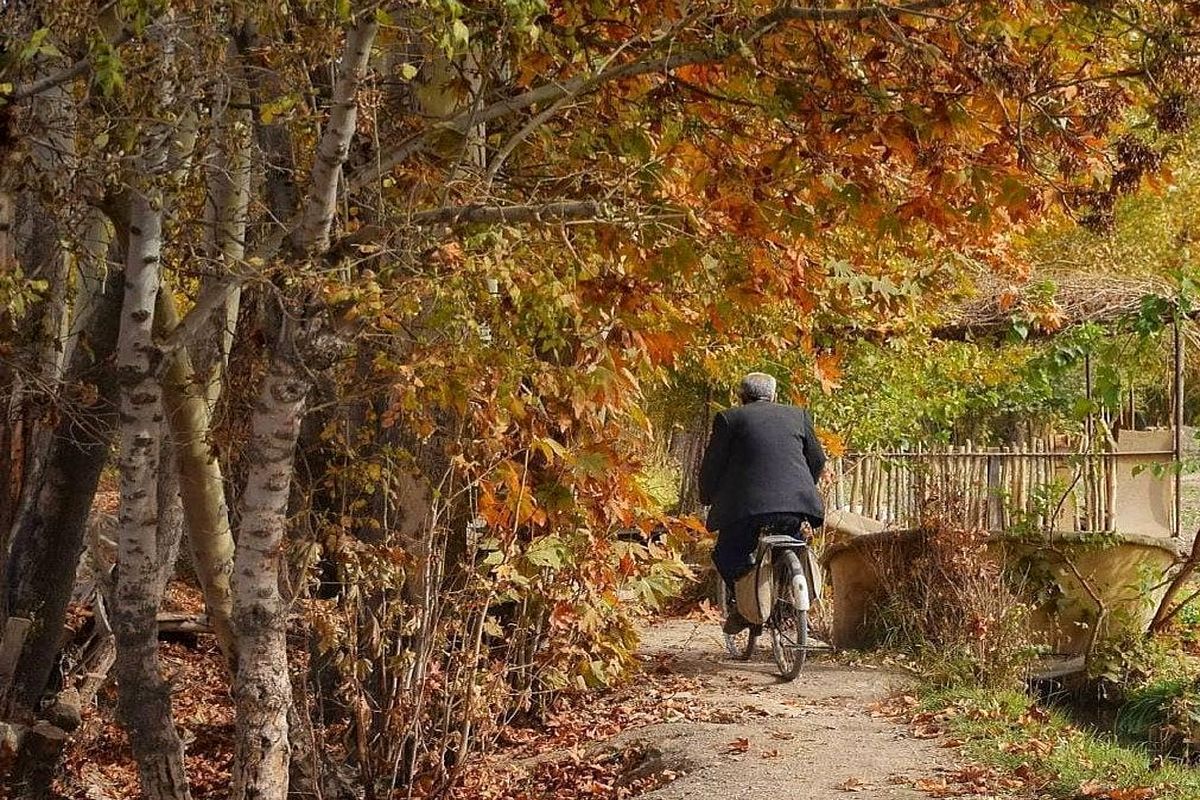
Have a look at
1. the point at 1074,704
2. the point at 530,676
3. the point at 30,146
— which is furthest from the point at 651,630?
the point at 30,146

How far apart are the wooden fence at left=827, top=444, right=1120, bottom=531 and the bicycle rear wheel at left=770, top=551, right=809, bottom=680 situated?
149 cm

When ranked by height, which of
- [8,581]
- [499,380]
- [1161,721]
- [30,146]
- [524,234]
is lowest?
[1161,721]

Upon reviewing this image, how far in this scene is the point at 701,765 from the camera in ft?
22.3

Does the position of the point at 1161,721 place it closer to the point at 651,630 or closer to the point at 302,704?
the point at 651,630

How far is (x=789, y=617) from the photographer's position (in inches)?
352

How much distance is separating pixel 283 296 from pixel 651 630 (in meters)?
7.70

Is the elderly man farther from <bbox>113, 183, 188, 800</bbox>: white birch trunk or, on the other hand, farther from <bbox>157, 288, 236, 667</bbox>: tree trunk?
<bbox>113, 183, 188, 800</bbox>: white birch trunk

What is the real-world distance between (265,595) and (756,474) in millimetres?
3780

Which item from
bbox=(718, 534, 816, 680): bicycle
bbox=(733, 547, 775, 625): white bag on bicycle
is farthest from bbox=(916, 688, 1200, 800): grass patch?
bbox=(733, 547, 775, 625): white bag on bicycle

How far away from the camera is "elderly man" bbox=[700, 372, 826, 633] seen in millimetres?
8711

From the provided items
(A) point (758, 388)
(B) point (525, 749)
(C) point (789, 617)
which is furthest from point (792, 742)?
(A) point (758, 388)

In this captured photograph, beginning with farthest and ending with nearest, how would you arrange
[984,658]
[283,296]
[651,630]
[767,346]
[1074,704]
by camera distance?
[651,630]
[1074,704]
[767,346]
[984,658]
[283,296]

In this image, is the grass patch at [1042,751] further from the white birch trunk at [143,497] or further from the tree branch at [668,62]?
the white birch trunk at [143,497]

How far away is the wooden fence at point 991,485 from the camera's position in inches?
404
